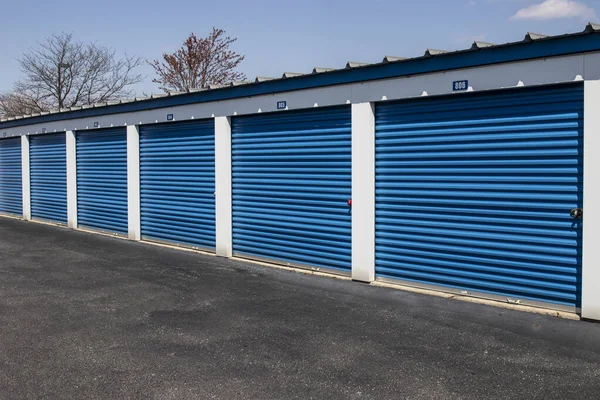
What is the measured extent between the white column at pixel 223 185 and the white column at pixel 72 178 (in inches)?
260

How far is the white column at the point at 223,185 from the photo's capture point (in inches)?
450

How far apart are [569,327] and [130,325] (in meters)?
5.01

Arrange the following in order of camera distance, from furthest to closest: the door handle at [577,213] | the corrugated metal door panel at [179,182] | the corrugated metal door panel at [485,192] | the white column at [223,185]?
the corrugated metal door panel at [179,182] → the white column at [223,185] → the corrugated metal door panel at [485,192] → the door handle at [577,213]

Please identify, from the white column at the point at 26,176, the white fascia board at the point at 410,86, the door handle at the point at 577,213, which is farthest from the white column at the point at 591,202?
the white column at the point at 26,176

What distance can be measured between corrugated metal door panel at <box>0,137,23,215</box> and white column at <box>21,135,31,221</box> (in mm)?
467

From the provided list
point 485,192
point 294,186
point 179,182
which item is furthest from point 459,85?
point 179,182

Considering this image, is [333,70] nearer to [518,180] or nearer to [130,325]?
[518,180]

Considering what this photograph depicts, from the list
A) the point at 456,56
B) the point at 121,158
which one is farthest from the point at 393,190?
the point at 121,158

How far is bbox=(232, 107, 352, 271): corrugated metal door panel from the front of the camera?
31.3 ft

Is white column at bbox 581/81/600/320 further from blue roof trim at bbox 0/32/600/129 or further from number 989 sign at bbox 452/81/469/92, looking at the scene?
number 989 sign at bbox 452/81/469/92

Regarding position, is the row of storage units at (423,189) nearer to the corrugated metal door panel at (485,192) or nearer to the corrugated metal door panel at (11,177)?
the corrugated metal door panel at (485,192)

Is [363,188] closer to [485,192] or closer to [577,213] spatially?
[485,192]

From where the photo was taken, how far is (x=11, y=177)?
1984 cm

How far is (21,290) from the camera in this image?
8.25 m
